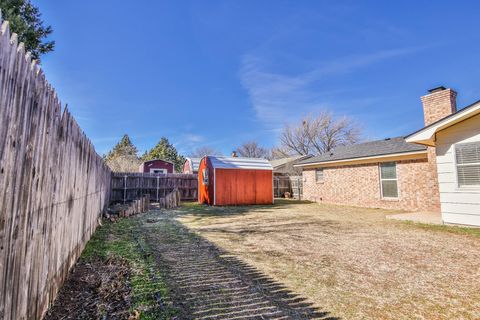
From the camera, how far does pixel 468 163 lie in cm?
705

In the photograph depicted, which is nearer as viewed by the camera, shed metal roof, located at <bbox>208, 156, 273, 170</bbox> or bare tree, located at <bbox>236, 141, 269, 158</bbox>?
shed metal roof, located at <bbox>208, 156, 273, 170</bbox>

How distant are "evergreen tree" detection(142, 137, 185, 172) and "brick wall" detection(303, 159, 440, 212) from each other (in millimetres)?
31317

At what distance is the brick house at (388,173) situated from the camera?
1048cm

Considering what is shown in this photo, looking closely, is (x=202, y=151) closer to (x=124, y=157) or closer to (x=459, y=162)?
(x=124, y=157)

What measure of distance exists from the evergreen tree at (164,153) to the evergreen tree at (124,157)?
2.48 metres

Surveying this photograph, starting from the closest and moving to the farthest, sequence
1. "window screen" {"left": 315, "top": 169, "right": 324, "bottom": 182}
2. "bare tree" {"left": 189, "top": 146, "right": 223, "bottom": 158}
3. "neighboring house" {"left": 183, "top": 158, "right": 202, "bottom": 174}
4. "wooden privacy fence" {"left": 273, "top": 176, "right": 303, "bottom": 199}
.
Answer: "window screen" {"left": 315, "top": 169, "right": 324, "bottom": 182} < "wooden privacy fence" {"left": 273, "top": 176, "right": 303, "bottom": 199} < "neighboring house" {"left": 183, "top": 158, "right": 202, "bottom": 174} < "bare tree" {"left": 189, "top": 146, "right": 223, "bottom": 158}

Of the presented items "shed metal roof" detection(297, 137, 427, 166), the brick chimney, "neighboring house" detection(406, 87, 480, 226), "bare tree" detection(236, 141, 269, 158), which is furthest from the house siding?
"bare tree" detection(236, 141, 269, 158)

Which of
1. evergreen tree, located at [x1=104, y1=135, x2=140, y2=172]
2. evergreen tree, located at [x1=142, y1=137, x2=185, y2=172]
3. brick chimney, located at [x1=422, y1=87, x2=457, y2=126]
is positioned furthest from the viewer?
evergreen tree, located at [x1=142, y1=137, x2=185, y2=172]

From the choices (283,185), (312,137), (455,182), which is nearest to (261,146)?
(312,137)

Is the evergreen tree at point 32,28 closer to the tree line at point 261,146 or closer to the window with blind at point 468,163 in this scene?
the tree line at point 261,146

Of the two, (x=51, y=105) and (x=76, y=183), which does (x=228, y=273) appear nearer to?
(x=76, y=183)

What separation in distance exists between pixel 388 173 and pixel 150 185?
1388 cm

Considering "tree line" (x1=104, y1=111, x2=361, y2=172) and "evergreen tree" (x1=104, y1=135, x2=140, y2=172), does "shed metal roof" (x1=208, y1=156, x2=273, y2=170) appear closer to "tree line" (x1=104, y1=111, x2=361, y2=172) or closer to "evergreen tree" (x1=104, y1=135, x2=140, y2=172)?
"tree line" (x1=104, y1=111, x2=361, y2=172)

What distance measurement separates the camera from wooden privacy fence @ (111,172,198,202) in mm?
15508
